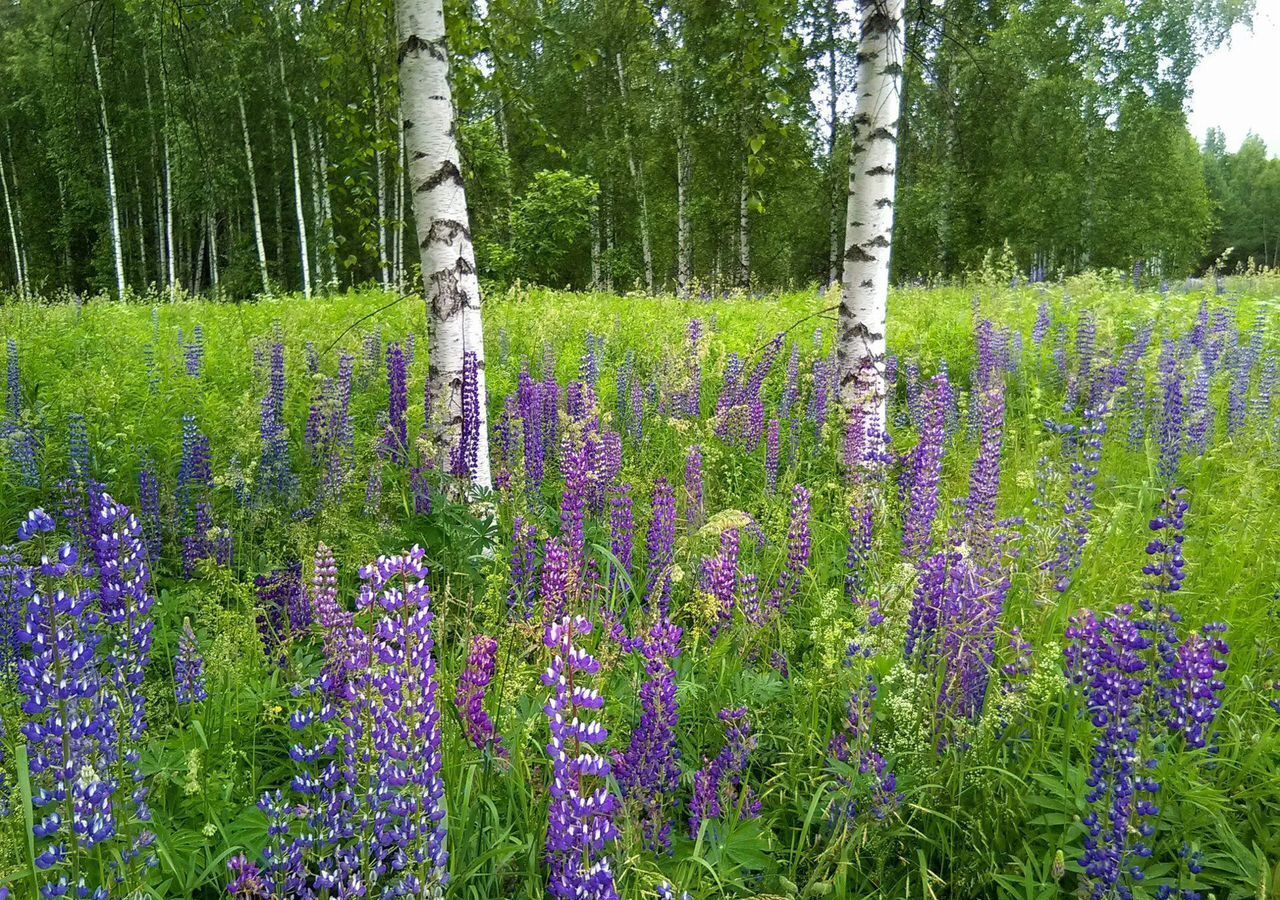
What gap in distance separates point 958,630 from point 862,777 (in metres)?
0.47

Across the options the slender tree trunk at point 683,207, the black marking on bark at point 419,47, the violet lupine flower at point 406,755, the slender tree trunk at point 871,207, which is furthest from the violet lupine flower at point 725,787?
the slender tree trunk at point 683,207

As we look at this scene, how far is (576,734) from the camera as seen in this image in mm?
1405

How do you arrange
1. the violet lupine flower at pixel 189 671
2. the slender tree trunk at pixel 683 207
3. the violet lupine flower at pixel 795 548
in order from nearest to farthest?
the violet lupine flower at pixel 189 671
the violet lupine flower at pixel 795 548
the slender tree trunk at pixel 683 207

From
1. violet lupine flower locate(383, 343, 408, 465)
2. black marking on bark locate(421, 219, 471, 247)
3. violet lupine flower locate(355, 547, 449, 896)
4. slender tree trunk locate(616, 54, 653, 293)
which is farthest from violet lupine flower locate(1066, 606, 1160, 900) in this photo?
slender tree trunk locate(616, 54, 653, 293)

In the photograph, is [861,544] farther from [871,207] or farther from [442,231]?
[442,231]

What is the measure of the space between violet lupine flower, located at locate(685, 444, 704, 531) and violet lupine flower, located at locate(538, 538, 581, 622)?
1014 mm

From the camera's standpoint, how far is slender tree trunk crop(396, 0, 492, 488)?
3725 millimetres

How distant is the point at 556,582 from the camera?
2.37 m

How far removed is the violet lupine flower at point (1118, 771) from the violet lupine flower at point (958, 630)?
273mm

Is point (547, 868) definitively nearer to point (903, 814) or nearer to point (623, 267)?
point (903, 814)

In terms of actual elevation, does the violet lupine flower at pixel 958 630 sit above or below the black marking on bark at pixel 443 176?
below

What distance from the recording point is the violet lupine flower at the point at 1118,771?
165 cm

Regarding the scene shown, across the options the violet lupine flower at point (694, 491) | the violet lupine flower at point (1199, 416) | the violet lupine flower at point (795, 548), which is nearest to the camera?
the violet lupine flower at point (795, 548)

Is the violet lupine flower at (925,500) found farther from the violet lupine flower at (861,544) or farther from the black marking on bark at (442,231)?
the black marking on bark at (442,231)
